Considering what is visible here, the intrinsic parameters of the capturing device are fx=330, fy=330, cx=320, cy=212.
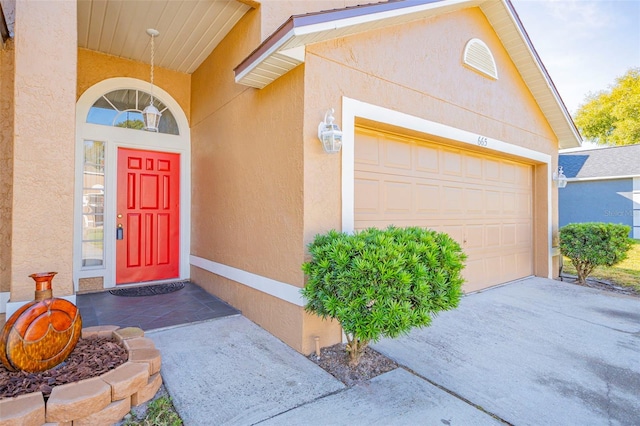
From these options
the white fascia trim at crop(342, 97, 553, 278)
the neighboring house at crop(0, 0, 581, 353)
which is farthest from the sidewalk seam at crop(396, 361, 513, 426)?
the white fascia trim at crop(342, 97, 553, 278)

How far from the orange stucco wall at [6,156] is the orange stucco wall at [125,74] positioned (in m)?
2.36

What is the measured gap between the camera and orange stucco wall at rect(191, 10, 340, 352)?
3580 millimetres

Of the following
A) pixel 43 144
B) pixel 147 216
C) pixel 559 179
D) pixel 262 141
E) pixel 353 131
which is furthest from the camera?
pixel 559 179

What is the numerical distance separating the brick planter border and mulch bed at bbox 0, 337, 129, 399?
4.3 inches

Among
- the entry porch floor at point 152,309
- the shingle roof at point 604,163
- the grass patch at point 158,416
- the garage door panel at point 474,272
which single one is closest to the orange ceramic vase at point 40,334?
the grass patch at point 158,416

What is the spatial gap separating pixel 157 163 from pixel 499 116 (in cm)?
647

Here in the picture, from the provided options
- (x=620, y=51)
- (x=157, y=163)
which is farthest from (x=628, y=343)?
(x=620, y=51)

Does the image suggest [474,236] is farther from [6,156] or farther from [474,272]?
[6,156]

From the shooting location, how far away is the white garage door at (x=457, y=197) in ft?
14.5

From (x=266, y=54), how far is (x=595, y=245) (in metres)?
7.76

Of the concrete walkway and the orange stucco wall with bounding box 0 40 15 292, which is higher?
the orange stucco wall with bounding box 0 40 15 292

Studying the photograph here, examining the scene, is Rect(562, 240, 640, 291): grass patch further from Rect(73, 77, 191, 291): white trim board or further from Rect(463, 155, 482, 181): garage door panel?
Rect(73, 77, 191, 291): white trim board

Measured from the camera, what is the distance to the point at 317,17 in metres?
3.07

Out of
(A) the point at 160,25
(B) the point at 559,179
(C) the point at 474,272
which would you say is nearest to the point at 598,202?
(B) the point at 559,179
